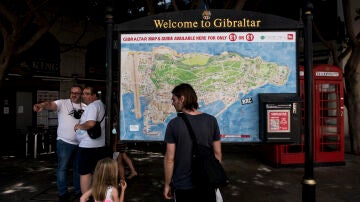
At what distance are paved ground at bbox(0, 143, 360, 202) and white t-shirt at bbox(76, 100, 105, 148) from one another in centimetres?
136

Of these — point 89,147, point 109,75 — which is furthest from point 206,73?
point 89,147

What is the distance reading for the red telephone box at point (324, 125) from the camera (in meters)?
8.02

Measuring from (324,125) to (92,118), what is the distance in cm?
621

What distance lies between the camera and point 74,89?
5.24 metres

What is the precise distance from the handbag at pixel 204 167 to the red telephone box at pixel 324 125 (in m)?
5.44

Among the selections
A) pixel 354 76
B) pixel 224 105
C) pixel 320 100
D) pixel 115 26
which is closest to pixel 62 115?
pixel 115 26

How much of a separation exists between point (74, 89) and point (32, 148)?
5.48 m

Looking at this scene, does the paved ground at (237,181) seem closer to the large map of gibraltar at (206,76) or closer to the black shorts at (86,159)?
the black shorts at (86,159)

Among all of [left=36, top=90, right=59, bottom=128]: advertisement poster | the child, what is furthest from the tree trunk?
[left=36, top=90, right=59, bottom=128]: advertisement poster

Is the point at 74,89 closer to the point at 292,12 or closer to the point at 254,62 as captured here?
the point at 254,62

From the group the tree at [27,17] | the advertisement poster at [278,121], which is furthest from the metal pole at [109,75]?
the tree at [27,17]

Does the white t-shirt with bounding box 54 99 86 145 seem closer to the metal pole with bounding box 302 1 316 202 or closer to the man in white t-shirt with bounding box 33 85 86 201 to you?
the man in white t-shirt with bounding box 33 85 86 201

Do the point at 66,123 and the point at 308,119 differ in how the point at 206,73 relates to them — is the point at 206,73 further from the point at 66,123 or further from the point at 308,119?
the point at 66,123

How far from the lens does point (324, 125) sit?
27.1 ft
